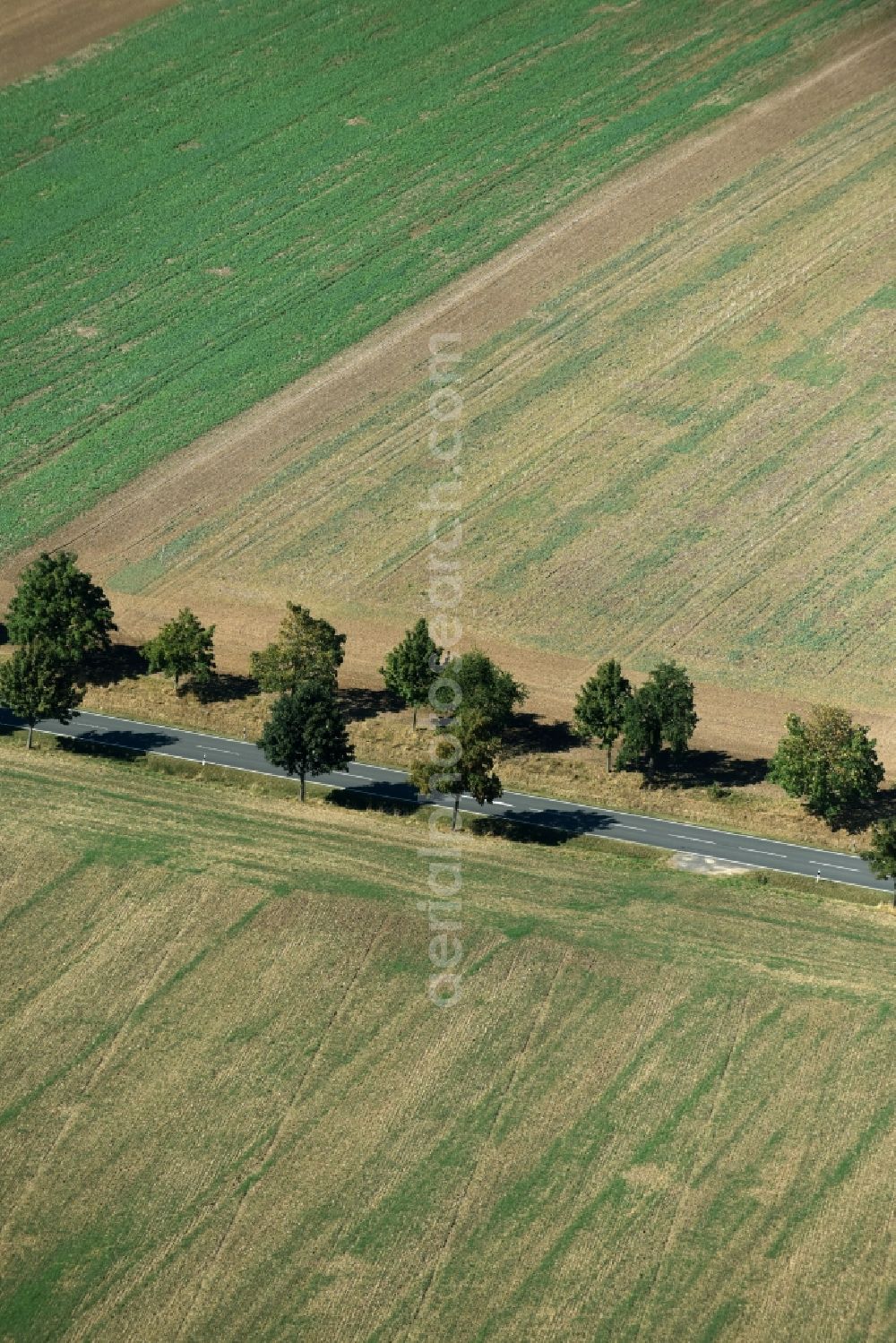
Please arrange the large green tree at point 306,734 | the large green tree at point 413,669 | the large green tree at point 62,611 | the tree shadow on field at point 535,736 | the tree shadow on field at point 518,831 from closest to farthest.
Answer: the tree shadow on field at point 518,831 → the large green tree at point 306,734 → the tree shadow on field at point 535,736 → the large green tree at point 413,669 → the large green tree at point 62,611

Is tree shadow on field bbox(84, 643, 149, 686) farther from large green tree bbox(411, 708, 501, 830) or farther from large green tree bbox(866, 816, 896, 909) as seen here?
large green tree bbox(866, 816, 896, 909)

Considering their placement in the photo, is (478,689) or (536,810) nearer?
(536,810)

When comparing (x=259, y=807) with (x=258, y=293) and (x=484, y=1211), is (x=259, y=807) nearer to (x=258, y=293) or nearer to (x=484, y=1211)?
(x=484, y=1211)

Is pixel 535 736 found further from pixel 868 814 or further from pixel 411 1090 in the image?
pixel 411 1090

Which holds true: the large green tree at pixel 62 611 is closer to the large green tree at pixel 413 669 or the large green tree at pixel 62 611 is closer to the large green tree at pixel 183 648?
the large green tree at pixel 183 648

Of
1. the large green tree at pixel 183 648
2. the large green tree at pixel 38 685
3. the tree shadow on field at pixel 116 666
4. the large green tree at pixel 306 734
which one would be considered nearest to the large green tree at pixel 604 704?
the large green tree at pixel 306 734

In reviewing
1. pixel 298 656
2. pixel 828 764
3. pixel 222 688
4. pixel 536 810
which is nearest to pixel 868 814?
pixel 828 764
